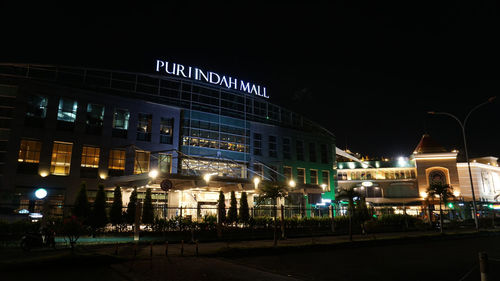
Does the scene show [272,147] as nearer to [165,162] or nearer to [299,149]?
[299,149]

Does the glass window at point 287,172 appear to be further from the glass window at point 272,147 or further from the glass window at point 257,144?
the glass window at point 257,144

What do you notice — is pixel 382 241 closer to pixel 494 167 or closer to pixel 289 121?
pixel 289 121

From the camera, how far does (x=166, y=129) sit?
128 feet

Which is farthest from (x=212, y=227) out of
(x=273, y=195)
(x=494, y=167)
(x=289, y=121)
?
(x=494, y=167)

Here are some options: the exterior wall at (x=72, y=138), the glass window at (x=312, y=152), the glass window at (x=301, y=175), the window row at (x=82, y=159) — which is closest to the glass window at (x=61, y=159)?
the window row at (x=82, y=159)

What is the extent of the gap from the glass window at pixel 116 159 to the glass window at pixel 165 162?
152 inches

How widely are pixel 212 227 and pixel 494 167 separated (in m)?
78.8

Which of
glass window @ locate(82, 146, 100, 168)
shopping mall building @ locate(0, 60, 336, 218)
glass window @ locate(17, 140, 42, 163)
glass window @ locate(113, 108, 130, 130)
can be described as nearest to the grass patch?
shopping mall building @ locate(0, 60, 336, 218)

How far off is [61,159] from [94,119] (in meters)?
5.15

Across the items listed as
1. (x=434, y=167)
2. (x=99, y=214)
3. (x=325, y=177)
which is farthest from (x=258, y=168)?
(x=434, y=167)

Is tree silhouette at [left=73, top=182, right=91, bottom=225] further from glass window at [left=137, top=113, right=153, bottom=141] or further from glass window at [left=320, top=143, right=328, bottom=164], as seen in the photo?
glass window at [left=320, top=143, right=328, bottom=164]

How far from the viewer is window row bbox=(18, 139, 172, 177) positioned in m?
31.0

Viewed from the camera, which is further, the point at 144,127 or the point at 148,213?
the point at 144,127

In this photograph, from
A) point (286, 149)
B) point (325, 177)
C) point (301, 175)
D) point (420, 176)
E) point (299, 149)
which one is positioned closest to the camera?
point (286, 149)
